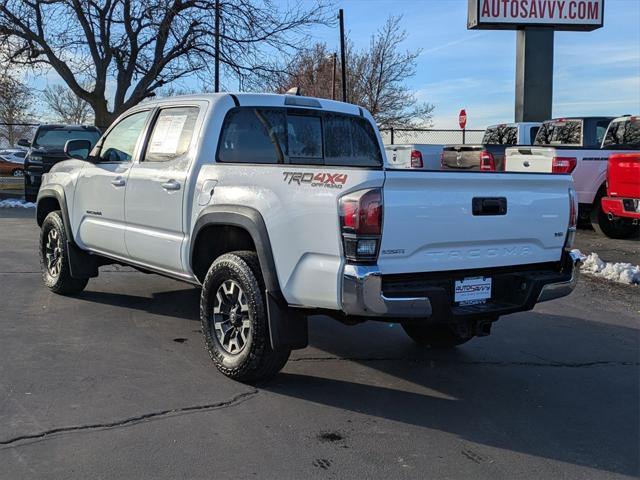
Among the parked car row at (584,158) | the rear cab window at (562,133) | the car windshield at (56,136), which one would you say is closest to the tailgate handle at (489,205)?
the parked car row at (584,158)

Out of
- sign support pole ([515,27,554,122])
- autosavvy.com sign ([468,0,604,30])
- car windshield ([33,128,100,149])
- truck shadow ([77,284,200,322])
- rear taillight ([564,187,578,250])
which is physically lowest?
truck shadow ([77,284,200,322])

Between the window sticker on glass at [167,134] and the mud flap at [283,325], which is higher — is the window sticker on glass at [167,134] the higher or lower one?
the higher one

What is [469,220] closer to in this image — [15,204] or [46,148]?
[46,148]

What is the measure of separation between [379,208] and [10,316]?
4112 millimetres

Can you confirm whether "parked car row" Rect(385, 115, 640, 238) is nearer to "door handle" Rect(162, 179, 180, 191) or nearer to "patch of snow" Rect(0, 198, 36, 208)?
"door handle" Rect(162, 179, 180, 191)

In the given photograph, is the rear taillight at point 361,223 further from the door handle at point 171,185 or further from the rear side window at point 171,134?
the rear side window at point 171,134

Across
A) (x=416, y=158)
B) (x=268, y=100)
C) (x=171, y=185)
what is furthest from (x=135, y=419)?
(x=416, y=158)

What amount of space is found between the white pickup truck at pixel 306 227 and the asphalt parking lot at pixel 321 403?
0.41m

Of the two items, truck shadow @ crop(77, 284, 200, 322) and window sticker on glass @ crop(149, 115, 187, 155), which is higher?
window sticker on glass @ crop(149, 115, 187, 155)

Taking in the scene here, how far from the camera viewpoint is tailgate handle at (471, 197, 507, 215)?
3.96 metres

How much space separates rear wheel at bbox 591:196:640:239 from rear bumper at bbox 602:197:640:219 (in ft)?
4.87

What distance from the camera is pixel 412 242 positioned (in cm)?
373

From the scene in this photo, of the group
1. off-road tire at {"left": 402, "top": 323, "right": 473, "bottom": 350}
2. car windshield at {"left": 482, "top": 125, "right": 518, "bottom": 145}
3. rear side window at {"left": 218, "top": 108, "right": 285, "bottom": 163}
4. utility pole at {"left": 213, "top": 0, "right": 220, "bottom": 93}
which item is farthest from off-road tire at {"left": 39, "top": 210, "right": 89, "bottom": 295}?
utility pole at {"left": 213, "top": 0, "right": 220, "bottom": 93}

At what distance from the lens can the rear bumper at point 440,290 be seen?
3592mm
